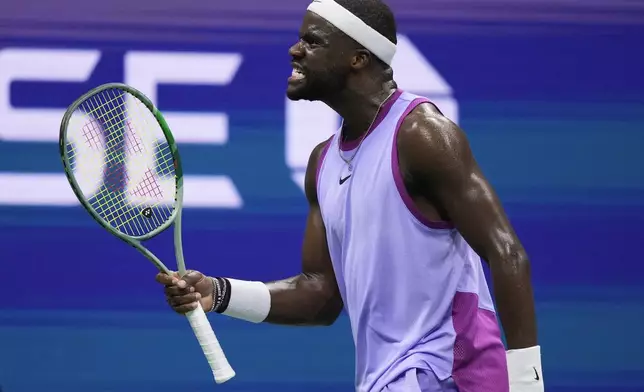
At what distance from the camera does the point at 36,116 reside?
439 centimetres

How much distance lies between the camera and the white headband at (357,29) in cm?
304

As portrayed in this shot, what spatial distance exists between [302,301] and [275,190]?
122cm

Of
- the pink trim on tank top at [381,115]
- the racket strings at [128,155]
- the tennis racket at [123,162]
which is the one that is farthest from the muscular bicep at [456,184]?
the racket strings at [128,155]

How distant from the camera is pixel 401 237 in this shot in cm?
283

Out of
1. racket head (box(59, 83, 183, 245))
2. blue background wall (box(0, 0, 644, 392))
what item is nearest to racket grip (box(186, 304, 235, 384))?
racket head (box(59, 83, 183, 245))

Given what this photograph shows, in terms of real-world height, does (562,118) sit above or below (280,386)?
above

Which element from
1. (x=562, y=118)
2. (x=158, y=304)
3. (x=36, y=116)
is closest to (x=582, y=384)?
(x=562, y=118)

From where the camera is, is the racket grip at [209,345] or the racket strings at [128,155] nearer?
the racket grip at [209,345]

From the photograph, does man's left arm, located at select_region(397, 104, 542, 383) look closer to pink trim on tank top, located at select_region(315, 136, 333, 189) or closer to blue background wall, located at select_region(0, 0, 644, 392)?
pink trim on tank top, located at select_region(315, 136, 333, 189)

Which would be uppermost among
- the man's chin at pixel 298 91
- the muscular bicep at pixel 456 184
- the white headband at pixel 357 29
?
the white headband at pixel 357 29

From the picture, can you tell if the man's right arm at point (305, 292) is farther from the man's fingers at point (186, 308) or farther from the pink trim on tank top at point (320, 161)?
the man's fingers at point (186, 308)

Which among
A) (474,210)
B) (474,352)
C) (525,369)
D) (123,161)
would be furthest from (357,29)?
(123,161)

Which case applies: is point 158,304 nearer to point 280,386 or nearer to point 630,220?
point 280,386

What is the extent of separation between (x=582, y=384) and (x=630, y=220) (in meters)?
0.63
